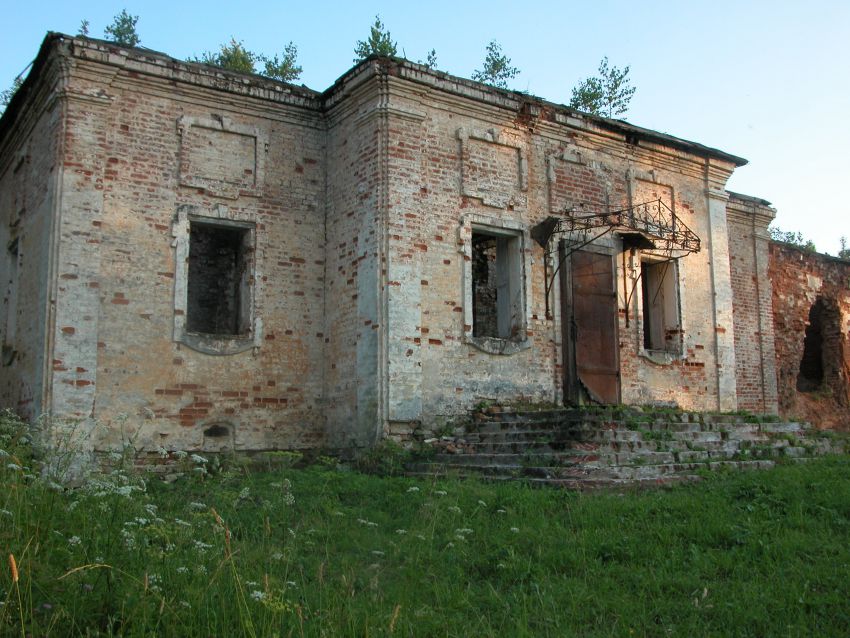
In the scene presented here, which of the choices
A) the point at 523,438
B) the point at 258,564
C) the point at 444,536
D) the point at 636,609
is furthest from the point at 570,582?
the point at 523,438

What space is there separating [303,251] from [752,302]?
10779mm

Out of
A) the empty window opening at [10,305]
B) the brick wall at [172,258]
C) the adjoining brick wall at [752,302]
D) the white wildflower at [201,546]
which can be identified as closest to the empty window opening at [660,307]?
the adjoining brick wall at [752,302]

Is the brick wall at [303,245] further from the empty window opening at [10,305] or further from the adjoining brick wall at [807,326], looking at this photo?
the adjoining brick wall at [807,326]

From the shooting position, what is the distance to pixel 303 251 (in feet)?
41.2

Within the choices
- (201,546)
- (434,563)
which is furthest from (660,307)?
(201,546)

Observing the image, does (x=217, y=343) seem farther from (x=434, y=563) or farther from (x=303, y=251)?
(x=434, y=563)

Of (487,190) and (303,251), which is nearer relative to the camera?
(303,251)

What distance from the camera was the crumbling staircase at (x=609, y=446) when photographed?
8.64 m

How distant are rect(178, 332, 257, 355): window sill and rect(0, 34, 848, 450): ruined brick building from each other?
3cm

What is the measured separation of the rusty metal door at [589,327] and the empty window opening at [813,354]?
9.16 metres

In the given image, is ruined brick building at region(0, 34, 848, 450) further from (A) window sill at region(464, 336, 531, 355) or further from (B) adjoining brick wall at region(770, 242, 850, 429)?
(B) adjoining brick wall at region(770, 242, 850, 429)

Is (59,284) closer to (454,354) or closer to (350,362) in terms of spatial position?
(350,362)

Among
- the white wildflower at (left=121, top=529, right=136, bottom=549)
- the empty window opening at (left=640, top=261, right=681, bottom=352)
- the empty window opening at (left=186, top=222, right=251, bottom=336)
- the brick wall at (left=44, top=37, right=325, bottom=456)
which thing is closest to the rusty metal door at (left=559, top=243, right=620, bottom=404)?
the empty window opening at (left=640, top=261, right=681, bottom=352)

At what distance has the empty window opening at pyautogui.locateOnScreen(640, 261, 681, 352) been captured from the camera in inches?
579
